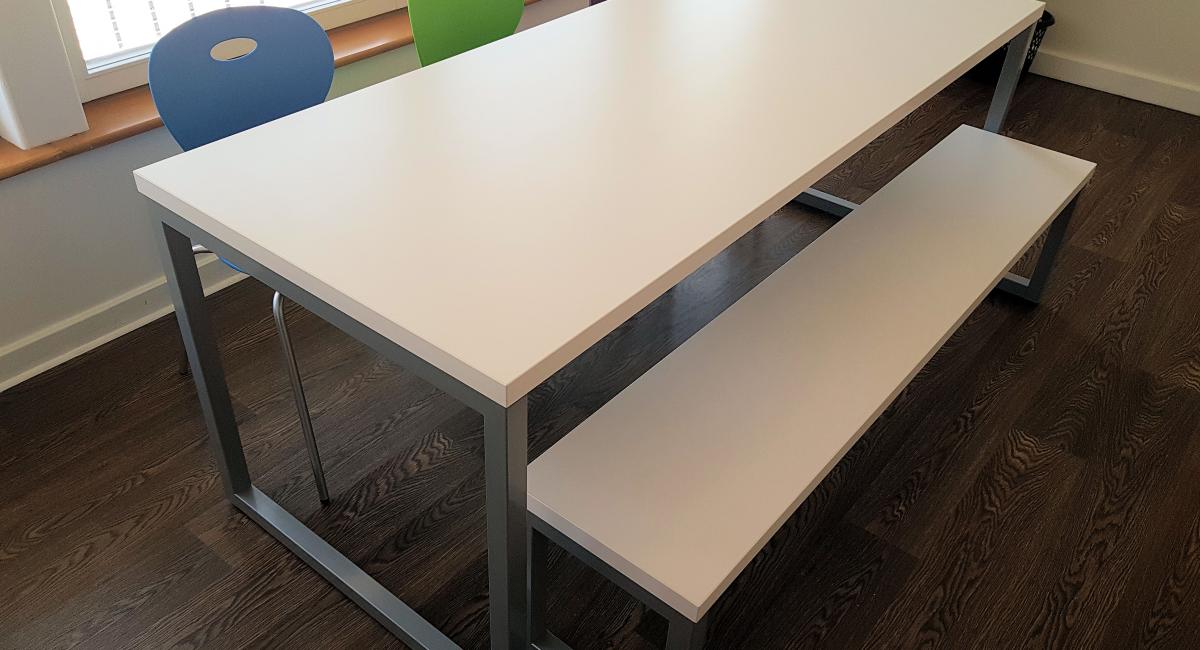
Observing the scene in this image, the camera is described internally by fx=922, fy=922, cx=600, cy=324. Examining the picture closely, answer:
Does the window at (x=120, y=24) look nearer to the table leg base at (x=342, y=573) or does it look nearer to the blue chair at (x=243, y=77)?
the blue chair at (x=243, y=77)

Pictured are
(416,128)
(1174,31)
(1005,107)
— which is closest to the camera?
(416,128)

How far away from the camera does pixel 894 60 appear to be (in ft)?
6.09

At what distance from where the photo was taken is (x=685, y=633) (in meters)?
1.19

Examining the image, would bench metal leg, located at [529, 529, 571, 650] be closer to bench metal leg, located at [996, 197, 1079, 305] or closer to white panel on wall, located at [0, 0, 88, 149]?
white panel on wall, located at [0, 0, 88, 149]

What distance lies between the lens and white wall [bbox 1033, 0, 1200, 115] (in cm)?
355

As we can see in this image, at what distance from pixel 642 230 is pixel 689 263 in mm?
87

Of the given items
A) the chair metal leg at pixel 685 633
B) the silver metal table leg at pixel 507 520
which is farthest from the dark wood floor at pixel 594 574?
the chair metal leg at pixel 685 633

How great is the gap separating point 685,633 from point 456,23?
157 cm

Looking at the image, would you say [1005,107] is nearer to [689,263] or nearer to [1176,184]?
[1176,184]

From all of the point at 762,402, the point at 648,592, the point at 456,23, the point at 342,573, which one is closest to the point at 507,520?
the point at 648,592

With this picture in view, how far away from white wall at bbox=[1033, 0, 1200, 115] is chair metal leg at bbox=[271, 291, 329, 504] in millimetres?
3431

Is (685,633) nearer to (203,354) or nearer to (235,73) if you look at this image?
(203,354)

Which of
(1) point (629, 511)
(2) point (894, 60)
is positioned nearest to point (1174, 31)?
(2) point (894, 60)

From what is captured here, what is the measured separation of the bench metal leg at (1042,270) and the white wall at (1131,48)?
5.55 ft
